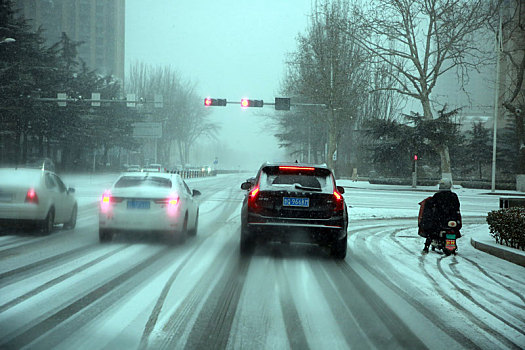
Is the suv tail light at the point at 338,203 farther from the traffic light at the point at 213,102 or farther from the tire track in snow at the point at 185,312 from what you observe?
the traffic light at the point at 213,102

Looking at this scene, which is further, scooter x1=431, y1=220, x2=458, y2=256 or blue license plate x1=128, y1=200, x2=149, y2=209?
blue license plate x1=128, y1=200, x2=149, y2=209

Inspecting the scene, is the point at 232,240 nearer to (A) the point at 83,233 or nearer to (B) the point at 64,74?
(A) the point at 83,233

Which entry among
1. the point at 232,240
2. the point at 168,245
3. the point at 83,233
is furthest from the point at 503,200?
the point at 83,233

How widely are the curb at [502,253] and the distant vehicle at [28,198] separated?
8902 mm

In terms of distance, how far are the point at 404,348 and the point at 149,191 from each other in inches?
272

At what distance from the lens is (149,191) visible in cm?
1041

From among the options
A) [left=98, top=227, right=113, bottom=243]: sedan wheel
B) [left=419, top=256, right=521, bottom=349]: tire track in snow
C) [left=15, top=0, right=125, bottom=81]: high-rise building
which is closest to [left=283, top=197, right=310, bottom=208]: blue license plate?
[left=419, top=256, right=521, bottom=349]: tire track in snow

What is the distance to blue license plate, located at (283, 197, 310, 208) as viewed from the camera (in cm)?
877

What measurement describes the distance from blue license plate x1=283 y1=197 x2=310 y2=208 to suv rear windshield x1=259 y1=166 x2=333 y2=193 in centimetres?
25

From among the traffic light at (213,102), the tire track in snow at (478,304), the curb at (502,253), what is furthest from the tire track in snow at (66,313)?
the traffic light at (213,102)

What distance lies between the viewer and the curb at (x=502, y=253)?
9055mm

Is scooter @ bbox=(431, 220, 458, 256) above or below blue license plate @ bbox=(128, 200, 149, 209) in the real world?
below

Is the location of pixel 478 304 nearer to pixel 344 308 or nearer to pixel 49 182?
pixel 344 308

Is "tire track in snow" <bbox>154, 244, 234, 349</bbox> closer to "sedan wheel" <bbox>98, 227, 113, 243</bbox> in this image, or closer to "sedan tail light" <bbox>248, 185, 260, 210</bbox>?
"sedan tail light" <bbox>248, 185, 260, 210</bbox>
